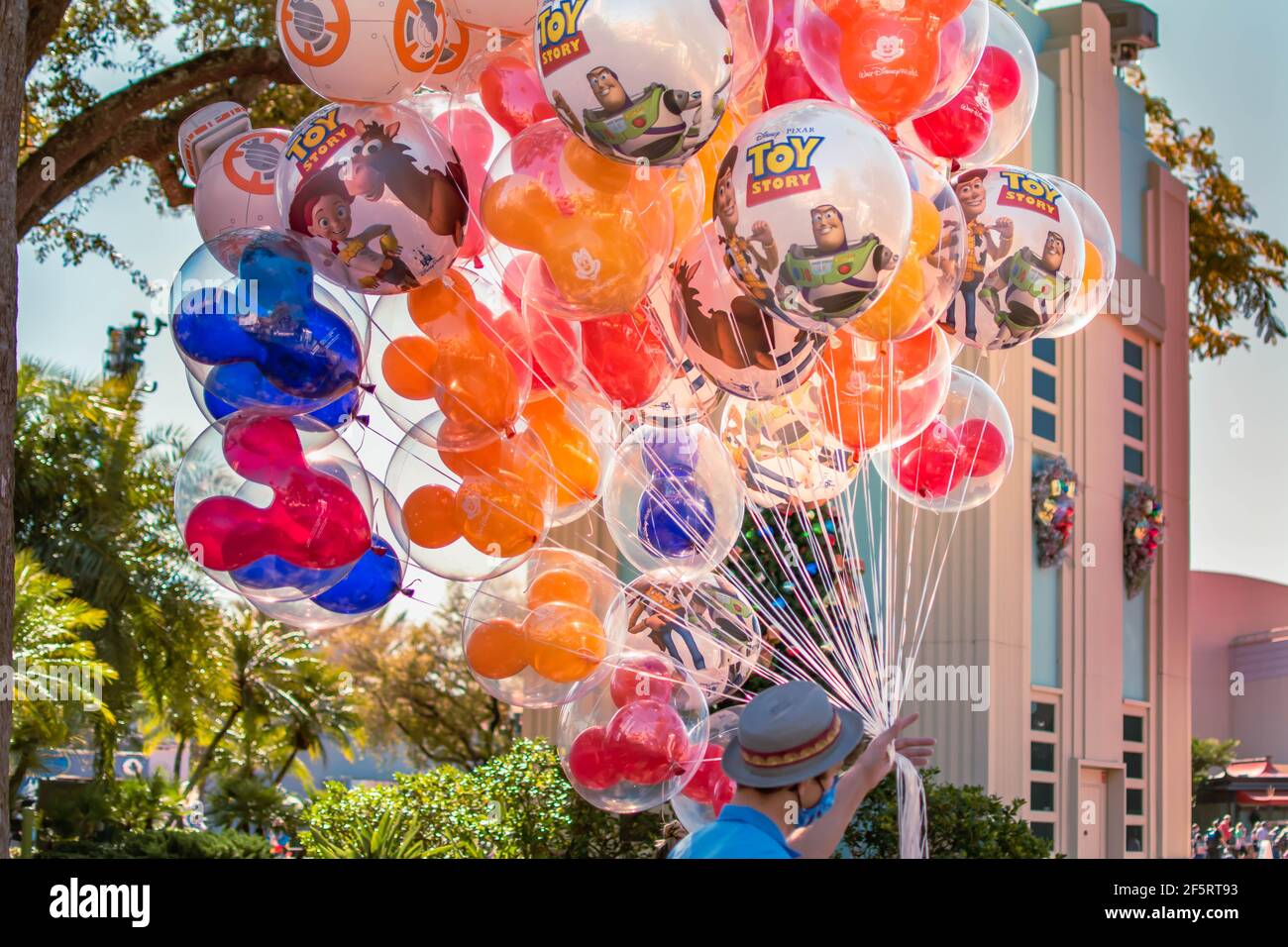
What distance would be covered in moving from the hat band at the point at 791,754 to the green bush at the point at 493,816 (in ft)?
19.9

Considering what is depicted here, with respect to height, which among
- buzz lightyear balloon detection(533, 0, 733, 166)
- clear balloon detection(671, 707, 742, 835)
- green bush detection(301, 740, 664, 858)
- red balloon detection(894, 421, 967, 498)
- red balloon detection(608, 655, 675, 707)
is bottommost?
green bush detection(301, 740, 664, 858)

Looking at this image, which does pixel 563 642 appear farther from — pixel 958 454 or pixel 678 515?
pixel 958 454

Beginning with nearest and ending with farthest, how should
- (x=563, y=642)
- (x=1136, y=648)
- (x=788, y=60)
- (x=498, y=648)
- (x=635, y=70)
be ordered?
1. (x=635, y=70)
2. (x=788, y=60)
3. (x=563, y=642)
4. (x=498, y=648)
5. (x=1136, y=648)

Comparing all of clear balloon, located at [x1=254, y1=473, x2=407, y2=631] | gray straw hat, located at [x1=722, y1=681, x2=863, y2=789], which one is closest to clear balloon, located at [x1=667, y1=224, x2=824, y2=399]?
clear balloon, located at [x1=254, y1=473, x2=407, y2=631]

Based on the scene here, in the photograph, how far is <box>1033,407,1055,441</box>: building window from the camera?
1205 cm

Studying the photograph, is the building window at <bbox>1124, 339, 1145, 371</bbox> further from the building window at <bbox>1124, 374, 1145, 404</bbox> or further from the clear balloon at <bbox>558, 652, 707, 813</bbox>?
the clear balloon at <bbox>558, 652, 707, 813</bbox>

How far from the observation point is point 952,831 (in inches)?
331

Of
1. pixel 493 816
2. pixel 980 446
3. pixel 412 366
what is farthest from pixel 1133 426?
pixel 412 366

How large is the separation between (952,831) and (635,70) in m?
5.85

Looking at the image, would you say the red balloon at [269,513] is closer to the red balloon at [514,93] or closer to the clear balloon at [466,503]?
the clear balloon at [466,503]

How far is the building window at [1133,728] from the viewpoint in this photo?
12.9 m

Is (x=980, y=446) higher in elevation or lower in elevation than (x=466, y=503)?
higher

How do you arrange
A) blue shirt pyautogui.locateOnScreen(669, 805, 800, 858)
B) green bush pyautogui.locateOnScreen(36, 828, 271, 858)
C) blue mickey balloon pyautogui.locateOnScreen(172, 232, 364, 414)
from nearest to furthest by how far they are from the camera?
1. blue shirt pyautogui.locateOnScreen(669, 805, 800, 858)
2. blue mickey balloon pyautogui.locateOnScreen(172, 232, 364, 414)
3. green bush pyautogui.locateOnScreen(36, 828, 271, 858)

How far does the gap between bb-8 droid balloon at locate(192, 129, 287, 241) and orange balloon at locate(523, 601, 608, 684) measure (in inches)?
68.5
